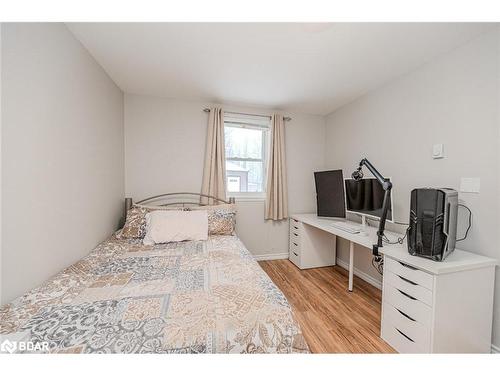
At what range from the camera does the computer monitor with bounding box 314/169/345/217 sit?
2584mm

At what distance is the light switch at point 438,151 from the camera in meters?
1.74

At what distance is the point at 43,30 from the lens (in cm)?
124

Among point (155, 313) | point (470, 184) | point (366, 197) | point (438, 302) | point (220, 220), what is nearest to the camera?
point (155, 313)

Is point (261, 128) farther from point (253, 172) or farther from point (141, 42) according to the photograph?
point (141, 42)

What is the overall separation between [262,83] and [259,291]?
2.12 meters

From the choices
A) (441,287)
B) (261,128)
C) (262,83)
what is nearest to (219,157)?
(261,128)

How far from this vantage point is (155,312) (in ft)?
3.15

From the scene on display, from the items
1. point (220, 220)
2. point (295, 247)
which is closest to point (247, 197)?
point (220, 220)

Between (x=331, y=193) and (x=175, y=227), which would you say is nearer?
(x=175, y=227)

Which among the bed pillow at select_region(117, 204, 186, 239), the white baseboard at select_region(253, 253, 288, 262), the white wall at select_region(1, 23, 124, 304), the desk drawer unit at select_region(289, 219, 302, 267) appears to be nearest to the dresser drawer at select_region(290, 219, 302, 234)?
the desk drawer unit at select_region(289, 219, 302, 267)

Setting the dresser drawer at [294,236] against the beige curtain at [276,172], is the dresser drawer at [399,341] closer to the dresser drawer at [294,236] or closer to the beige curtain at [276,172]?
the dresser drawer at [294,236]

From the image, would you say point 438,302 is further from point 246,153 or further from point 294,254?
point 246,153

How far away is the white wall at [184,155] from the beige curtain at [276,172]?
0.16 metres

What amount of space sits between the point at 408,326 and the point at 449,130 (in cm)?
157
